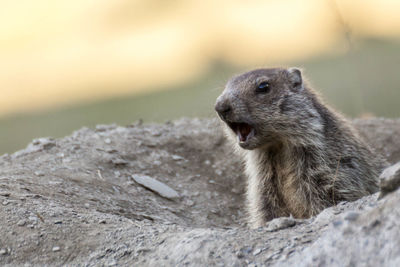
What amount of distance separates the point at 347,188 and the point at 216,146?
2574 mm

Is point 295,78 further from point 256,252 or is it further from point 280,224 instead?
point 256,252

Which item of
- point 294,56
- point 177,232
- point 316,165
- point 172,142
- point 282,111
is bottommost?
point 177,232

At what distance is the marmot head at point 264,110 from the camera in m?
5.43

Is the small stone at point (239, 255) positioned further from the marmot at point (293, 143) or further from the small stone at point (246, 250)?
the marmot at point (293, 143)

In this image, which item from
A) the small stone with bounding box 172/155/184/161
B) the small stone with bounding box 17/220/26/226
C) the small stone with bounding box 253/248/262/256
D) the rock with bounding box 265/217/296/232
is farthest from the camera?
the small stone with bounding box 172/155/184/161

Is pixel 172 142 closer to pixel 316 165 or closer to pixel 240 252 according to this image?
pixel 316 165

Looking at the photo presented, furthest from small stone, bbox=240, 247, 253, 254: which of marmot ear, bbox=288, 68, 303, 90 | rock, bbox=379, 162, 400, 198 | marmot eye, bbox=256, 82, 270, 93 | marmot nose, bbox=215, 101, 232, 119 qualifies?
marmot ear, bbox=288, 68, 303, 90

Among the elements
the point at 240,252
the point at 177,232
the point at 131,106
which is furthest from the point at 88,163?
the point at 131,106

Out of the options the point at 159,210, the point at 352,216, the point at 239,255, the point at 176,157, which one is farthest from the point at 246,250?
the point at 176,157

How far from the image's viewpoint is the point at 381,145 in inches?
320

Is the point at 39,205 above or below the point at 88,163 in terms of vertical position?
below

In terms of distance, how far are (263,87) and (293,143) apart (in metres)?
0.60

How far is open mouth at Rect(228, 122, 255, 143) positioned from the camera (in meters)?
5.53

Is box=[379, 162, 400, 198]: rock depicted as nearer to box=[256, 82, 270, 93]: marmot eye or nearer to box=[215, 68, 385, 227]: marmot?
box=[215, 68, 385, 227]: marmot
